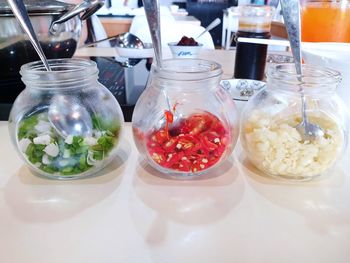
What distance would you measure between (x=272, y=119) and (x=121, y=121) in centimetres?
20

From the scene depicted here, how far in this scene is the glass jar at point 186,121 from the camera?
0.38 m

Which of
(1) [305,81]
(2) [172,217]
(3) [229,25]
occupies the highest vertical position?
(1) [305,81]

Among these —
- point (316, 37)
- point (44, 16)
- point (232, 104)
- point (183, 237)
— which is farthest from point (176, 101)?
point (316, 37)

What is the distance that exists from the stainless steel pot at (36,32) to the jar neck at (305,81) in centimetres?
38

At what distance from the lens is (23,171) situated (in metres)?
0.41

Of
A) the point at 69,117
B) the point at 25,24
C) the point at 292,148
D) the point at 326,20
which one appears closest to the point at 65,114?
the point at 69,117

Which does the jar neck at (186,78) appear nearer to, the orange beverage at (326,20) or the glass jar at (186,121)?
the glass jar at (186,121)

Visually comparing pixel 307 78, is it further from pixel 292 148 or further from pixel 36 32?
pixel 36 32

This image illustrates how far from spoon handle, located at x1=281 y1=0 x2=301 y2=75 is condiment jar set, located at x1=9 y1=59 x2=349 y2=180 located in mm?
31

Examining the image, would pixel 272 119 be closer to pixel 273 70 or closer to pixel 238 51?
pixel 273 70

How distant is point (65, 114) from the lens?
1.23 feet

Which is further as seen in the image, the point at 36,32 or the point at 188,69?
the point at 36,32

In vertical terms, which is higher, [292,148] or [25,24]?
[25,24]

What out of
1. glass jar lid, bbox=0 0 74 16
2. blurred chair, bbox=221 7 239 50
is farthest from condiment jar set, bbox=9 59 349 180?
blurred chair, bbox=221 7 239 50
